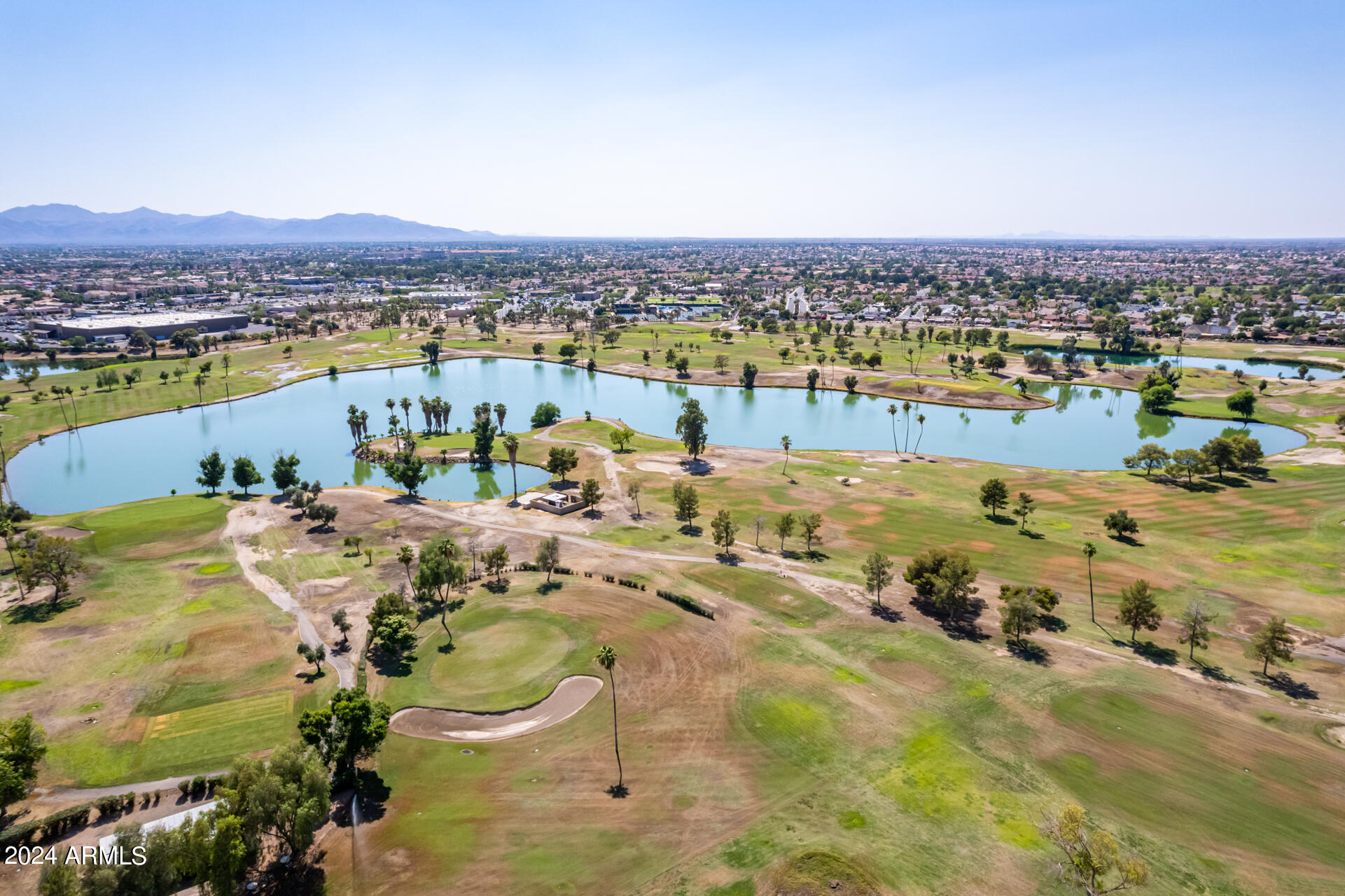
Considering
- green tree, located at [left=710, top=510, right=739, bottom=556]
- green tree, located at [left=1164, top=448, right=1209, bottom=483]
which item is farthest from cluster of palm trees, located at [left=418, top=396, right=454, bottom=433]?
green tree, located at [left=1164, top=448, right=1209, bottom=483]

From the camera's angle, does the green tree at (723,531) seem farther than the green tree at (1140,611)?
Yes

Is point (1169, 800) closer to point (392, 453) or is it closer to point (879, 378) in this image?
point (392, 453)

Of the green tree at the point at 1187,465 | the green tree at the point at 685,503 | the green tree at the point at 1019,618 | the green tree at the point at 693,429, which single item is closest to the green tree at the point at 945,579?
the green tree at the point at 1019,618

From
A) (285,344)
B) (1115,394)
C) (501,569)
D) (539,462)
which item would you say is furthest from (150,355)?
(1115,394)

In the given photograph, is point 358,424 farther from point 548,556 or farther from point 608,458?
point 548,556

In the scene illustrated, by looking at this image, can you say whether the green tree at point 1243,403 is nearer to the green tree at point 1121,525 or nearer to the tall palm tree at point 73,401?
the green tree at point 1121,525

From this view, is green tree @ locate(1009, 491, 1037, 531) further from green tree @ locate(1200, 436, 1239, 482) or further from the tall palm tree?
the tall palm tree
